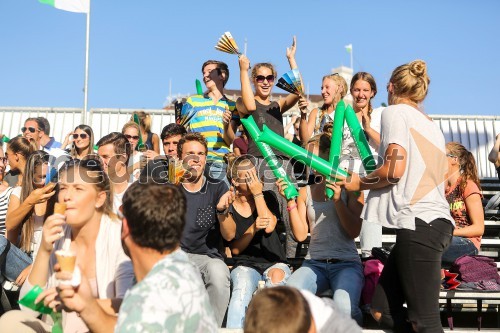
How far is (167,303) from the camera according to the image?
2.53 meters

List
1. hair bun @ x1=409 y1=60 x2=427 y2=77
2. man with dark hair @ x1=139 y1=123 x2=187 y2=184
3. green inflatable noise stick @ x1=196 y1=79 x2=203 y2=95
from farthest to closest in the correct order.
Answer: green inflatable noise stick @ x1=196 y1=79 x2=203 y2=95 → man with dark hair @ x1=139 y1=123 x2=187 y2=184 → hair bun @ x1=409 y1=60 x2=427 y2=77

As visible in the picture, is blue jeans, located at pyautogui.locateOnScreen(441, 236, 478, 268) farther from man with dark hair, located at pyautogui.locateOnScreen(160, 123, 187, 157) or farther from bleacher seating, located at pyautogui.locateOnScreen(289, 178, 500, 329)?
man with dark hair, located at pyautogui.locateOnScreen(160, 123, 187, 157)

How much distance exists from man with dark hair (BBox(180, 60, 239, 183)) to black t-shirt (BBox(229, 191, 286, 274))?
57.6 inches

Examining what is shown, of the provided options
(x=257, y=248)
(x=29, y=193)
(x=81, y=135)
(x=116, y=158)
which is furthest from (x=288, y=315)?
(x=81, y=135)

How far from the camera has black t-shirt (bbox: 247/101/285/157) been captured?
6.02 meters

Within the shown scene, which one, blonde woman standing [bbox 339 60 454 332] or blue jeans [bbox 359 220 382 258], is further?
blue jeans [bbox 359 220 382 258]

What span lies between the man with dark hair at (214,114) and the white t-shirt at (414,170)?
117 inches

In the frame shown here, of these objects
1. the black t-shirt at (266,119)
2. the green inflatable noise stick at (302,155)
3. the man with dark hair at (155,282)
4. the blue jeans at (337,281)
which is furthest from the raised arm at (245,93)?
the man with dark hair at (155,282)

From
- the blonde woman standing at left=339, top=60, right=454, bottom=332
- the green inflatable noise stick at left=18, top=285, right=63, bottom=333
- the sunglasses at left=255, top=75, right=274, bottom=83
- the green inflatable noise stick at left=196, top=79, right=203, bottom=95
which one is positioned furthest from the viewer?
the green inflatable noise stick at left=196, top=79, right=203, bottom=95

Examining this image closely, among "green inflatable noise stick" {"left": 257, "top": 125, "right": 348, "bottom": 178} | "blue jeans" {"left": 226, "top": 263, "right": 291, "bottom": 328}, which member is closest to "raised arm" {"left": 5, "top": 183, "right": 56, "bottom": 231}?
"blue jeans" {"left": 226, "top": 263, "right": 291, "bottom": 328}

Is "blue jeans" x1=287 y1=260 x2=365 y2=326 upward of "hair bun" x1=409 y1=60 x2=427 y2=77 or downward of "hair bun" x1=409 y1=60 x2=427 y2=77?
downward

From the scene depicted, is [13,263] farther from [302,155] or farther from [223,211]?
[302,155]

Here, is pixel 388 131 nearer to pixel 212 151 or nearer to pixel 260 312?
pixel 260 312

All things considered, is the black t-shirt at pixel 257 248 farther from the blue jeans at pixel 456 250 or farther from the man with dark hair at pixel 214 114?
the man with dark hair at pixel 214 114
